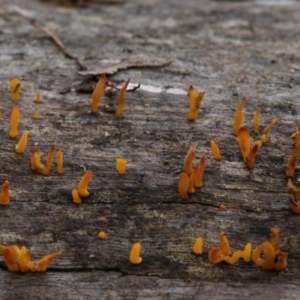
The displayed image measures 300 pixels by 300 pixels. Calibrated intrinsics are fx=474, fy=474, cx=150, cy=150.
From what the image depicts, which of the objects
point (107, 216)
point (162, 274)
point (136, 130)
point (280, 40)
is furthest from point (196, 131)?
point (280, 40)

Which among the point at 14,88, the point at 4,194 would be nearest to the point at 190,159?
the point at 4,194

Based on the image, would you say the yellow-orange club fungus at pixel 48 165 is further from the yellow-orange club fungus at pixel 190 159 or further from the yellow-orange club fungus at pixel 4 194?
the yellow-orange club fungus at pixel 190 159

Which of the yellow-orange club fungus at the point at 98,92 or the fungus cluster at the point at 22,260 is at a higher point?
the yellow-orange club fungus at the point at 98,92

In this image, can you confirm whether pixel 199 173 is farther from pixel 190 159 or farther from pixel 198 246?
pixel 198 246

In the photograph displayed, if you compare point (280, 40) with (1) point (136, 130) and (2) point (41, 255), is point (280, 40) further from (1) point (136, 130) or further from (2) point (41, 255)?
(2) point (41, 255)

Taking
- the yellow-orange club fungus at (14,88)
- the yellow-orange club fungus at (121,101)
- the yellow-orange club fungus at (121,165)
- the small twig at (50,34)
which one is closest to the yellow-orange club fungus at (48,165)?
the yellow-orange club fungus at (121,165)

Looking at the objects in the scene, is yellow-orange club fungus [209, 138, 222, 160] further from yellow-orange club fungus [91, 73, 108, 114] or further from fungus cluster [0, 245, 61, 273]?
fungus cluster [0, 245, 61, 273]
